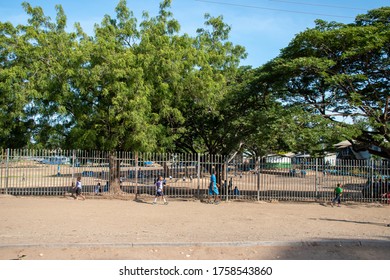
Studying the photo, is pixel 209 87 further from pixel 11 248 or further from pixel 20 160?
pixel 11 248

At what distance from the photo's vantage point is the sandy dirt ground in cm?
657

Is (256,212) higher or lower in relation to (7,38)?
lower

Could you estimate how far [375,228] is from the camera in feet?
31.2

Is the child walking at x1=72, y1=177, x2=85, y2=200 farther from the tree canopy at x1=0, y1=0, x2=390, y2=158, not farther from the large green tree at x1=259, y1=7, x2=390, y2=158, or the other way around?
the large green tree at x1=259, y1=7, x2=390, y2=158

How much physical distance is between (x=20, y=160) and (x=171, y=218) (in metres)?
8.80

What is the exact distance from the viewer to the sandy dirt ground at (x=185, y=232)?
6574mm

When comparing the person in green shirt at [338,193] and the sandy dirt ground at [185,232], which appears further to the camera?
the person in green shirt at [338,193]

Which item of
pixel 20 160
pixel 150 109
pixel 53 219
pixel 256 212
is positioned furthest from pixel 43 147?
pixel 256 212

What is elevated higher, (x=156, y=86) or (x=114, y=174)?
(x=156, y=86)

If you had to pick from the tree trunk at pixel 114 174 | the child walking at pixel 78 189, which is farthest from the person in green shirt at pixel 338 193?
the child walking at pixel 78 189

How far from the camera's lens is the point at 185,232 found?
8289mm

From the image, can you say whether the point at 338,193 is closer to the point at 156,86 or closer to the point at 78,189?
the point at 156,86

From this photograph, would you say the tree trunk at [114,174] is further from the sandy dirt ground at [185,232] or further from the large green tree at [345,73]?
the large green tree at [345,73]

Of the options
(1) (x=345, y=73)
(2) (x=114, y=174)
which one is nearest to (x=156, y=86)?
(2) (x=114, y=174)
